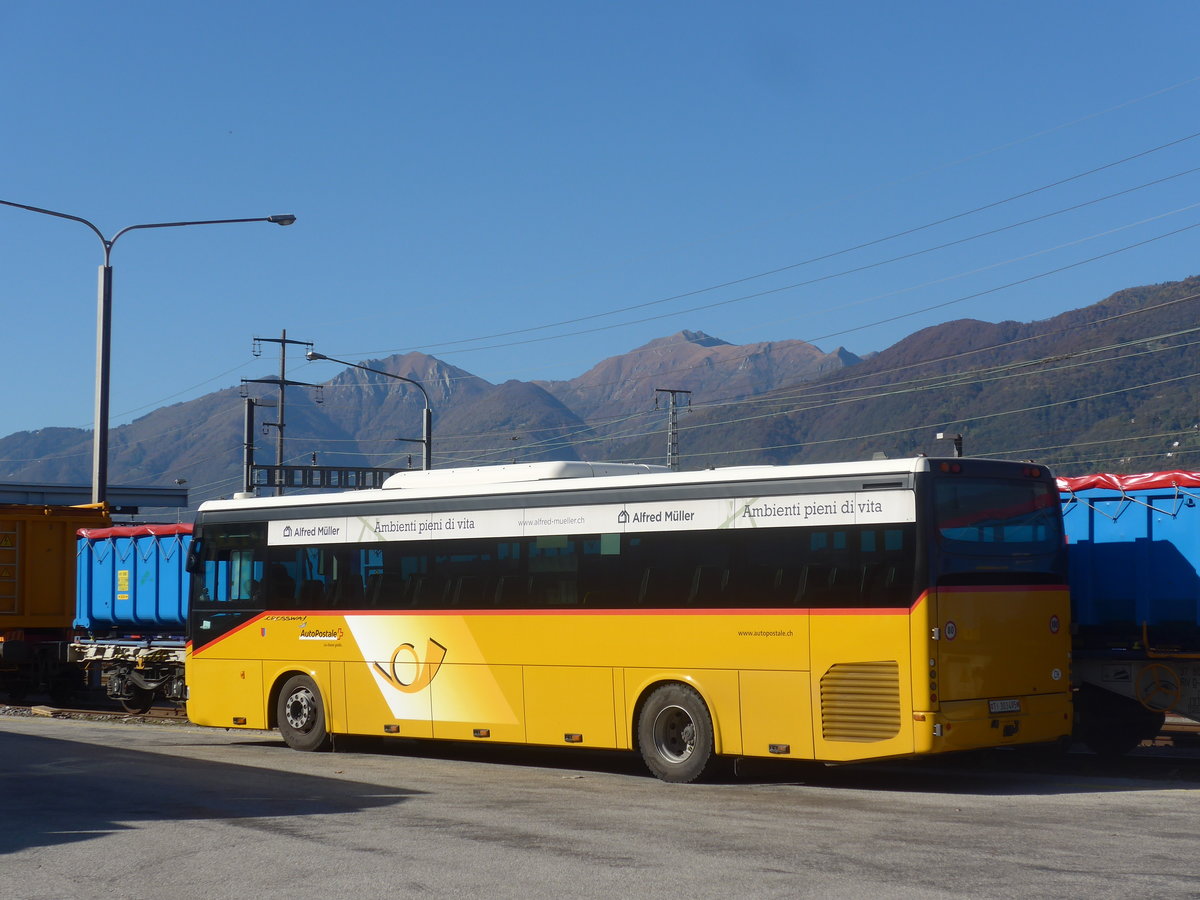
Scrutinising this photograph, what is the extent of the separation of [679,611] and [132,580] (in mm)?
15430

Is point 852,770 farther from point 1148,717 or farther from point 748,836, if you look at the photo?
point 748,836

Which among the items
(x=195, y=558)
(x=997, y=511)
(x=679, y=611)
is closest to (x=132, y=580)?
(x=195, y=558)

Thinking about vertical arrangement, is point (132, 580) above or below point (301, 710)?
above

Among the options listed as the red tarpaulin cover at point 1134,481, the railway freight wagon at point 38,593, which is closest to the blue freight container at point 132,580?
the railway freight wagon at point 38,593

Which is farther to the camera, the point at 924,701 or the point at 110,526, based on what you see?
the point at 110,526

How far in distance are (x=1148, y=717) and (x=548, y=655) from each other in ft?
20.8

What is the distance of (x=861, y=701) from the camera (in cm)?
1370

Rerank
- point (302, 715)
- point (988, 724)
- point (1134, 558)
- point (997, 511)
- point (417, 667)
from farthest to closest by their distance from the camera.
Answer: point (302, 715) → point (417, 667) → point (1134, 558) → point (997, 511) → point (988, 724)

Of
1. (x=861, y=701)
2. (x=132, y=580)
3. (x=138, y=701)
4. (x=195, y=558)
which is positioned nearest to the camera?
(x=861, y=701)

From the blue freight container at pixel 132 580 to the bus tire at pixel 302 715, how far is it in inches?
304

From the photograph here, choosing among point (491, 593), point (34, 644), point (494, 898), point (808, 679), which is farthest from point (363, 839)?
point (34, 644)

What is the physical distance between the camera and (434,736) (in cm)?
1706

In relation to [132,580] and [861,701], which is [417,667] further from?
[132,580]

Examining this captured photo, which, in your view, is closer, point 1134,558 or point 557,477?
point 1134,558
